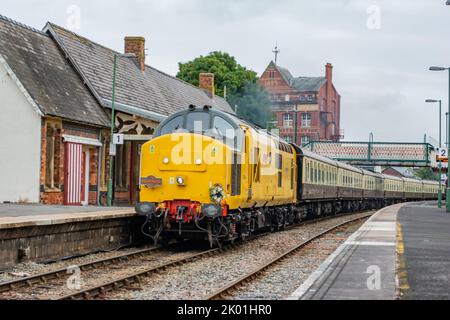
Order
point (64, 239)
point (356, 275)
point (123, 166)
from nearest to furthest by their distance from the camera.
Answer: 1. point (356, 275)
2. point (64, 239)
3. point (123, 166)

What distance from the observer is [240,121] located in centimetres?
1809

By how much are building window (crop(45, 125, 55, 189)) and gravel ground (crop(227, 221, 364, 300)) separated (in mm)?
11162

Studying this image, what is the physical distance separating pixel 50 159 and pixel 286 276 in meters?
15.7

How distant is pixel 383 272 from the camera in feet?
39.5

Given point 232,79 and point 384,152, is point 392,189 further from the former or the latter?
point 232,79

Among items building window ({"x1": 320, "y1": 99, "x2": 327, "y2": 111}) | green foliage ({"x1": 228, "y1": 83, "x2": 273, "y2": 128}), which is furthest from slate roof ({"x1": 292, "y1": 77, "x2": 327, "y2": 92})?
green foliage ({"x1": 228, "y1": 83, "x2": 273, "y2": 128})

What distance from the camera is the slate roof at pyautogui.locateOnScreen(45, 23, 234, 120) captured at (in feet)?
105

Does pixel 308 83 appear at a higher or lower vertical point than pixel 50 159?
higher

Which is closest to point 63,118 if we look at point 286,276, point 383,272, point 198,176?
point 198,176

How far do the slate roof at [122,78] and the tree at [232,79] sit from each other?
1742 cm

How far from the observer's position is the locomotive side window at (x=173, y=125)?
1752 centimetres

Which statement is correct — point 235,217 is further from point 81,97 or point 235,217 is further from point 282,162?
point 81,97
